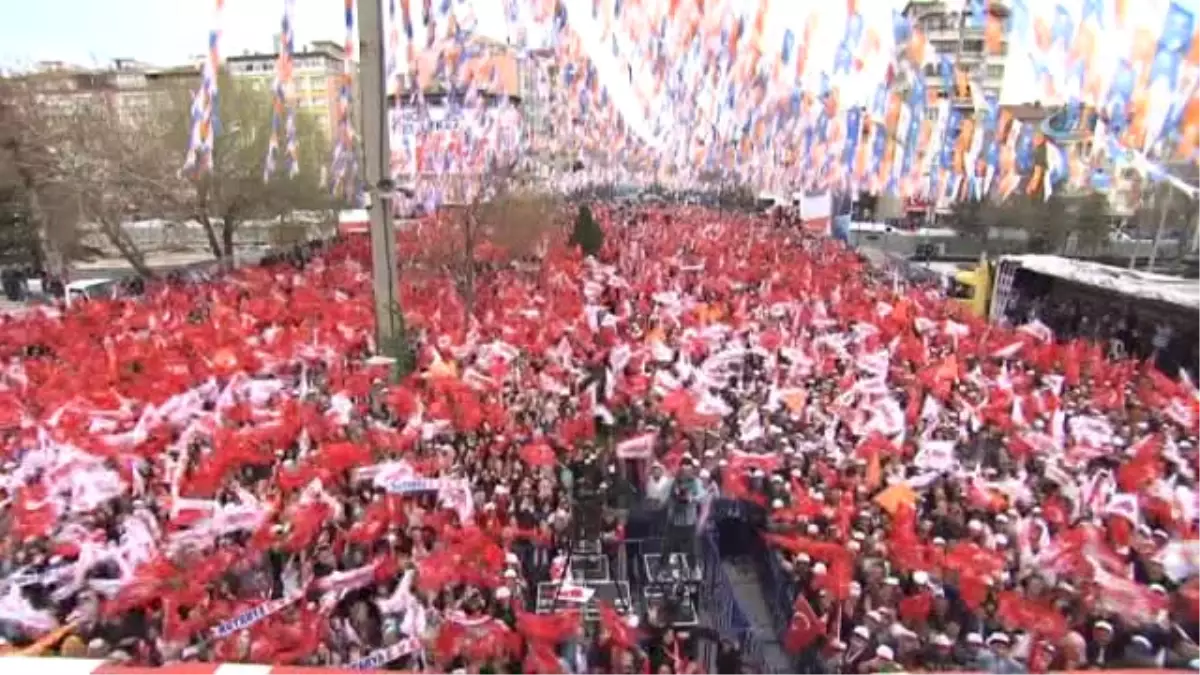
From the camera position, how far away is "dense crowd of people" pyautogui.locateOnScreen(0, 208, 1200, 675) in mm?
6824

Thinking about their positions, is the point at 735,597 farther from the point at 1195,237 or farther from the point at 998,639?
the point at 1195,237

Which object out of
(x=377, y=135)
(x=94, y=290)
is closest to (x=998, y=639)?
(x=377, y=135)

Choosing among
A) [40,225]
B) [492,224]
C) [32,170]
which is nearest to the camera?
[32,170]

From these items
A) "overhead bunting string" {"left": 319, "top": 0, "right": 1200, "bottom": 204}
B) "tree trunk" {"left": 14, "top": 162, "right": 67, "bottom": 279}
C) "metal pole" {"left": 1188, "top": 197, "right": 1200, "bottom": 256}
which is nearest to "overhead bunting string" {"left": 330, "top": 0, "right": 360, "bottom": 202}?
"overhead bunting string" {"left": 319, "top": 0, "right": 1200, "bottom": 204}

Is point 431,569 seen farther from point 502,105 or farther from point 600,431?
A: point 502,105

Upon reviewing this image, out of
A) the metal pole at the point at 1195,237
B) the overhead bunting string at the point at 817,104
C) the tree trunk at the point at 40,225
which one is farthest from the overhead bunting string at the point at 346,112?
the metal pole at the point at 1195,237

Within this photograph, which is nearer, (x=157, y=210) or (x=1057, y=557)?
(x=1057, y=557)

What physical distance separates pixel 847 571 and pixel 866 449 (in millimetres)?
3025

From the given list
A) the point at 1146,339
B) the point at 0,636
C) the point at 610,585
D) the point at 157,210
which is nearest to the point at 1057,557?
the point at 610,585

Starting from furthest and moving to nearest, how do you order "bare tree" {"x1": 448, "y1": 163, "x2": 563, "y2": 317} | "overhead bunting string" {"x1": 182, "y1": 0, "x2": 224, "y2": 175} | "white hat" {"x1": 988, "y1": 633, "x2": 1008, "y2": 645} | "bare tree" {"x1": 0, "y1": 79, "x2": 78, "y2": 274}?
"bare tree" {"x1": 0, "y1": 79, "x2": 78, "y2": 274}, "bare tree" {"x1": 448, "y1": 163, "x2": 563, "y2": 317}, "overhead bunting string" {"x1": 182, "y1": 0, "x2": 224, "y2": 175}, "white hat" {"x1": 988, "y1": 633, "x2": 1008, "y2": 645}

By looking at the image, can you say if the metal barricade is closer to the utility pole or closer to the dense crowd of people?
the dense crowd of people

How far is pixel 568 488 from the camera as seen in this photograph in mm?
9703

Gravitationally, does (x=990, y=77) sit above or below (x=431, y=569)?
above

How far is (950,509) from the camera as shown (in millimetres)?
8977
